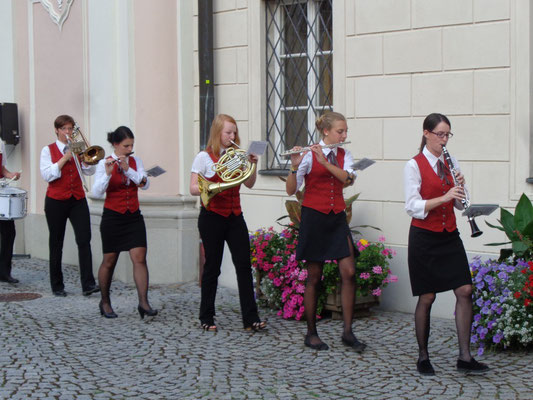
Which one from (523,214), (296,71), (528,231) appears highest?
(296,71)

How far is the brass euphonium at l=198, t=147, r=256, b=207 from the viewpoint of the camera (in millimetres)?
6617

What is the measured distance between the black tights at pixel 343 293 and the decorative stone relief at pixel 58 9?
19.8 feet

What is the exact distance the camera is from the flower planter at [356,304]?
730 centimetres

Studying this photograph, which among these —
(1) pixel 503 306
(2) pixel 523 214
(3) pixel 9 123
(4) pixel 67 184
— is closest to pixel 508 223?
(2) pixel 523 214

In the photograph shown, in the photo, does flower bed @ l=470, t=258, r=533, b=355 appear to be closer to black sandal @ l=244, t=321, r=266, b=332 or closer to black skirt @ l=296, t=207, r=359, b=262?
black skirt @ l=296, t=207, r=359, b=262

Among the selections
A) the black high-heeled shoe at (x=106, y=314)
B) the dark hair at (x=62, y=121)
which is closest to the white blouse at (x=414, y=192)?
the black high-heeled shoe at (x=106, y=314)

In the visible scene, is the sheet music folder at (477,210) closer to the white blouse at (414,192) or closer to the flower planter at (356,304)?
the white blouse at (414,192)

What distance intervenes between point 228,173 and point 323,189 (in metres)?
0.80

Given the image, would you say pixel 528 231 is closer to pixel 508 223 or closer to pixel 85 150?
pixel 508 223

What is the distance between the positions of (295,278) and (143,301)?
1302mm

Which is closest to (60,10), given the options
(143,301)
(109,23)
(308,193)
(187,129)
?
(109,23)

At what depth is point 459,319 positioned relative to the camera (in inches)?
215

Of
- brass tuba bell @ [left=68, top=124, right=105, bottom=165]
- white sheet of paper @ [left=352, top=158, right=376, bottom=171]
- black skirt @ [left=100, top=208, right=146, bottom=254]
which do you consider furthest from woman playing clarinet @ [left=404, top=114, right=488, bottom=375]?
brass tuba bell @ [left=68, top=124, right=105, bottom=165]

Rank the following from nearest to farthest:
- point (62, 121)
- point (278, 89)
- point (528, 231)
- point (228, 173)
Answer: point (528, 231) < point (228, 173) < point (62, 121) < point (278, 89)
